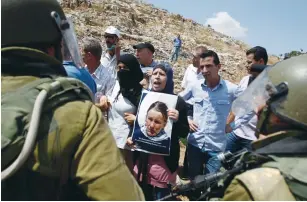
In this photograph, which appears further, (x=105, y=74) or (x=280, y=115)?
(x=105, y=74)

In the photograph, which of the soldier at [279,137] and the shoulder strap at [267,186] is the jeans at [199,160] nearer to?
the soldier at [279,137]

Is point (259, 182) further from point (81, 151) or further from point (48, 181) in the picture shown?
point (48, 181)

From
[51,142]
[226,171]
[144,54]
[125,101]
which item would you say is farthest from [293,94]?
[144,54]

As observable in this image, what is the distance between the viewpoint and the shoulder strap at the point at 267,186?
151 centimetres


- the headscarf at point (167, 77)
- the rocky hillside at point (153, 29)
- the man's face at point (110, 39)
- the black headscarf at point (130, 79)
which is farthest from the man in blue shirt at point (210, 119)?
the rocky hillside at point (153, 29)

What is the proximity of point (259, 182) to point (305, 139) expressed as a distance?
13.9 inches

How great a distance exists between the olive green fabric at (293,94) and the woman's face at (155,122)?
5.47 feet

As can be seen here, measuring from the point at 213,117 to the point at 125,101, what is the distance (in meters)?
0.97

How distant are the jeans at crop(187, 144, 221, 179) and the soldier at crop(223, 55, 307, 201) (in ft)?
6.69

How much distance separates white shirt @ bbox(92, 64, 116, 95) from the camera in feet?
15.0

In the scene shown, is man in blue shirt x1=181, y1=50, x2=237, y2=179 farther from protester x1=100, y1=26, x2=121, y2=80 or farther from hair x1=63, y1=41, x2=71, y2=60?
hair x1=63, y1=41, x2=71, y2=60

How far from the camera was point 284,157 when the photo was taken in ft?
5.39

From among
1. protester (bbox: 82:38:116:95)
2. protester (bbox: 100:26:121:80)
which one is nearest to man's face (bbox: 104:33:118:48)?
protester (bbox: 100:26:121:80)

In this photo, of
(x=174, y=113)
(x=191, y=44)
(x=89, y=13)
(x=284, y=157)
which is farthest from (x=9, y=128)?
(x=191, y=44)
